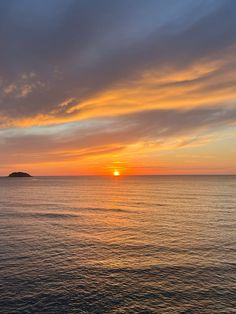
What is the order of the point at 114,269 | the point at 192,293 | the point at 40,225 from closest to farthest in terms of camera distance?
the point at 192,293, the point at 114,269, the point at 40,225

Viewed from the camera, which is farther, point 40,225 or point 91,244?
point 40,225

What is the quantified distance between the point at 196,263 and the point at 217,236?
48.2 feet

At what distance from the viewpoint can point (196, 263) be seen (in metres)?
31.0

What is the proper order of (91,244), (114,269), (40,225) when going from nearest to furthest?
(114,269)
(91,244)
(40,225)

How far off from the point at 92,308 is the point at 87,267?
8.74 metres

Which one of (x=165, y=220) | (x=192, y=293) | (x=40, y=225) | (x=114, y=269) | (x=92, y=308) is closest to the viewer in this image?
(x=92, y=308)

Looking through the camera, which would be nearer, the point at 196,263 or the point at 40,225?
the point at 196,263

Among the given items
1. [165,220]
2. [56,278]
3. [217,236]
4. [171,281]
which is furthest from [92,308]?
[165,220]

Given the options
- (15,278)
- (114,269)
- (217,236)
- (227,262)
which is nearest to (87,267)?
(114,269)

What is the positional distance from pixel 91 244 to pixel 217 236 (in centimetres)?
2063

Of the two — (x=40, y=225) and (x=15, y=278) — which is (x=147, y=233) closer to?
(x=40, y=225)

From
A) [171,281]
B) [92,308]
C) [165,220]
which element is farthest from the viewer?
[165,220]

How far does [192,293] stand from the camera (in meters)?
23.7

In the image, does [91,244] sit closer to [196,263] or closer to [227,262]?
[196,263]
